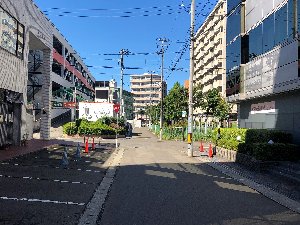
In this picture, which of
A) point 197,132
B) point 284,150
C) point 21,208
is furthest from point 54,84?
point 21,208

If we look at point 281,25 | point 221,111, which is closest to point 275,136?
point 281,25

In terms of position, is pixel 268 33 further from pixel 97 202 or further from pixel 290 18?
pixel 97 202

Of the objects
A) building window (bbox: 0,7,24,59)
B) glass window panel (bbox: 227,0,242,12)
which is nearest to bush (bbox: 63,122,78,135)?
building window (bbox: 0,7,24,59)

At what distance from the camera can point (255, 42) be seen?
→ 25234 mm

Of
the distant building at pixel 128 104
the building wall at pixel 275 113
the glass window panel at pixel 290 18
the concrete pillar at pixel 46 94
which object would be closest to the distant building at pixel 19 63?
the concrete pillar at pixel 46 94

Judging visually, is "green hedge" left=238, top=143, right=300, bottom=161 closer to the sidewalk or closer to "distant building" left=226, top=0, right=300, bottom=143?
the sidewalk

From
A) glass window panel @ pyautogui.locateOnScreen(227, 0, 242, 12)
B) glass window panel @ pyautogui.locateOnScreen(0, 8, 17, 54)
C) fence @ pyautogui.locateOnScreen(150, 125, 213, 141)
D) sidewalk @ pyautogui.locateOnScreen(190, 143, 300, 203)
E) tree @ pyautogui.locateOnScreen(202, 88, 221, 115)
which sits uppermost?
glass window panel @ pyautogui.locateOnScreen(227, 0, 242, 12)

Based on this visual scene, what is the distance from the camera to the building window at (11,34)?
19.9 meters

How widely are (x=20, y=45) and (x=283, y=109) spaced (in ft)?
54.6

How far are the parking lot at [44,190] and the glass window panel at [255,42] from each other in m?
14.0

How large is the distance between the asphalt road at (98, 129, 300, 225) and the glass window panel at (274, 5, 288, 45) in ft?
32.8

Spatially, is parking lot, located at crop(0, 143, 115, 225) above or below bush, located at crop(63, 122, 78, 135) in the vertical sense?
below

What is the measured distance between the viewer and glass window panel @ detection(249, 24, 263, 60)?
949 inches

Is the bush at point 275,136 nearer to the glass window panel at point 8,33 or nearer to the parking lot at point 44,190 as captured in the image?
the parking lot at point 44,190
